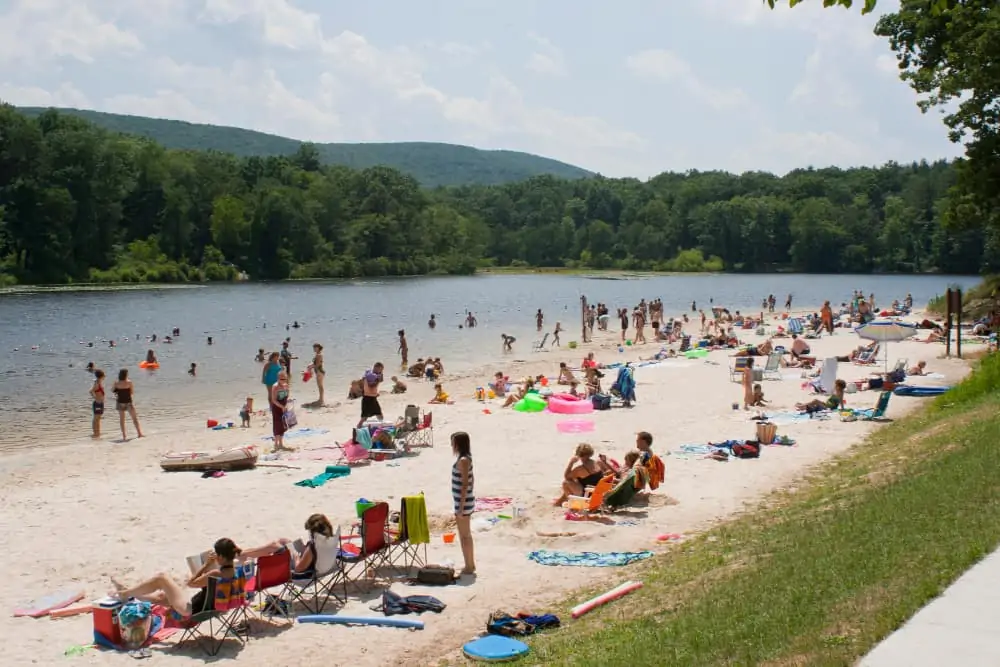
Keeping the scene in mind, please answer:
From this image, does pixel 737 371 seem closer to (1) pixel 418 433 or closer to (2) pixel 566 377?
→ (2) pixel 566 377

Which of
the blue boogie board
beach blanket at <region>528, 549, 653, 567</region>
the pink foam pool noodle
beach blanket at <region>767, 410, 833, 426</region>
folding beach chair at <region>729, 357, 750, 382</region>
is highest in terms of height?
folding beach chair at <region>729, 357, 750, 382</region>

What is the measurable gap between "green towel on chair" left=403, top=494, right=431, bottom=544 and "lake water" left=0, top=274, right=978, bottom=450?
12195 mm

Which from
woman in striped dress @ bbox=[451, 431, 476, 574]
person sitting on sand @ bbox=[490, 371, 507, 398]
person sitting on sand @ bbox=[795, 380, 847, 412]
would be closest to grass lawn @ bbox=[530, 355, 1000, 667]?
woman in striped dress @ bbox=[451, 431, 476, 574]

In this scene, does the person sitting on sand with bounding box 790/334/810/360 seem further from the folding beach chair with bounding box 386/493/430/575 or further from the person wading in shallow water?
the folding beach chair with bounding box 386/493/430/575

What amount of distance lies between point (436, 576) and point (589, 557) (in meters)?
1.66

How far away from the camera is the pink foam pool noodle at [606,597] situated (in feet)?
26.1

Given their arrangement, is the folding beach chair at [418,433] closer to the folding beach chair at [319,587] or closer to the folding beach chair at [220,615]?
the folding beach chair at [319,587]

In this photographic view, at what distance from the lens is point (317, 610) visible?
841 cm

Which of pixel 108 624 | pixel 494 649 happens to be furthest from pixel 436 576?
pixel 108 624

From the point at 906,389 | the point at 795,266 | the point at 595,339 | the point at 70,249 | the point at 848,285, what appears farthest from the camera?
the point at 795,266

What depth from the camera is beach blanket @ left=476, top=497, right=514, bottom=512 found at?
11.8 meters

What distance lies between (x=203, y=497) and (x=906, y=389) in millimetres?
14234

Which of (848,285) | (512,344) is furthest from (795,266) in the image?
(512,344)

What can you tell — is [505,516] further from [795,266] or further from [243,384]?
[795,266]
